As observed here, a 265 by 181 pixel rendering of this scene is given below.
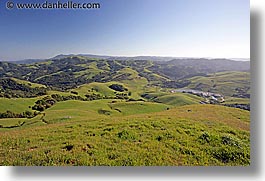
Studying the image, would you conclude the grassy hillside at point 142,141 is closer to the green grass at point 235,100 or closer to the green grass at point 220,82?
the green grass at point 235,100

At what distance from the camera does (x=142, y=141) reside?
21.2ft

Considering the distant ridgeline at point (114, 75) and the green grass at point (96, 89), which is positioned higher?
the distant ridgeline at point (114, 75)

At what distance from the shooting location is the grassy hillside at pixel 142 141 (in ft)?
20.1

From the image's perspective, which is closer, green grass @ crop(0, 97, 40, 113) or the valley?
the valley

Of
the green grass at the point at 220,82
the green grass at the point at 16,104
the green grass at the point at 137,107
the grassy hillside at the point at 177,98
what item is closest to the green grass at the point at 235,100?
the green grass at the point at 220,82

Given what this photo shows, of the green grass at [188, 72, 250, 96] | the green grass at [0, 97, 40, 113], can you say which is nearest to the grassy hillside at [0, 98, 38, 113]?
the green grass at [0, 97, 40, 113]

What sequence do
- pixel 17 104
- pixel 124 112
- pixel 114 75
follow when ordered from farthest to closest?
pixel 124 112 < pixel 114 75 < pixel 17 104

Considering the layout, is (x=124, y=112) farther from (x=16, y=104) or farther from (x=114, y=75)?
(x=16, y=104)

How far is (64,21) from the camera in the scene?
7188mm

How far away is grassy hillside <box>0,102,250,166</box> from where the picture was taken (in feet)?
20.1

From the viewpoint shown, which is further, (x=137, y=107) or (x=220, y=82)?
(x=137, y=107)

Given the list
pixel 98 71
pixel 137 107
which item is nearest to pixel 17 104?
pixel 98 71

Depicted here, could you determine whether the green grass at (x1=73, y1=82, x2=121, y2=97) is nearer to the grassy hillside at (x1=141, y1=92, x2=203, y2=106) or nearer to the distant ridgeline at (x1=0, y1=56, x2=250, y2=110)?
the distant ridgeline at (x1=0, y1=56, x2=250, y2=110)

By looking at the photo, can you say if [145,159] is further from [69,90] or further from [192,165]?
[69,90]
